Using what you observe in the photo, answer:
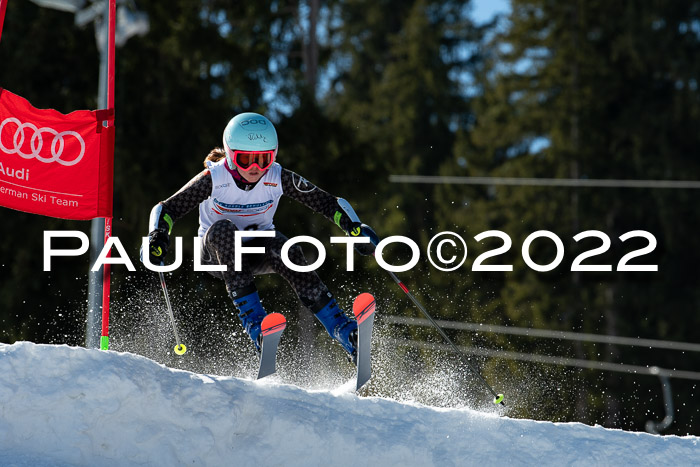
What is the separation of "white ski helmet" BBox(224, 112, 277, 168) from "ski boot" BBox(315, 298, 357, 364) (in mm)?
952

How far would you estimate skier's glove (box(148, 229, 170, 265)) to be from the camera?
196 inches

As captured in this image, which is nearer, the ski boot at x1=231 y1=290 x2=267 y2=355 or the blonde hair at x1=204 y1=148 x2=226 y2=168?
the ski boot at x1=231 y1=290 x2=267 y2=355

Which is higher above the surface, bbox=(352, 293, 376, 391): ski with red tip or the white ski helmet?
the white ski helmet

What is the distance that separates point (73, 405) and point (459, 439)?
70.6 inches

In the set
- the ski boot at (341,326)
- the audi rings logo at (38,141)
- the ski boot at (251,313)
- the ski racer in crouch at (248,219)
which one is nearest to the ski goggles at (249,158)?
the ski racer in crouch at (248,219)

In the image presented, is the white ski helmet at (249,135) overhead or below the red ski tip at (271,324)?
overhead

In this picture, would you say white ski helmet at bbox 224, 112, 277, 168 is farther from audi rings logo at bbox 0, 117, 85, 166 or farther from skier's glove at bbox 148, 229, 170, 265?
audi rings logo at bbox 0, 117, 85, 166

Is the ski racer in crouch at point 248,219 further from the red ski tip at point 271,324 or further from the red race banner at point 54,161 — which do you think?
the red race banner at point 54,161

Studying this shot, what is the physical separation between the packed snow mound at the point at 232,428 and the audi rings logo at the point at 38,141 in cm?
175

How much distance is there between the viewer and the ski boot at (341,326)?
526 centimetres

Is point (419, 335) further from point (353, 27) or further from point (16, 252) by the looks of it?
point (353, 27)

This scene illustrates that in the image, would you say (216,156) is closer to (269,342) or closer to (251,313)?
(251,313)

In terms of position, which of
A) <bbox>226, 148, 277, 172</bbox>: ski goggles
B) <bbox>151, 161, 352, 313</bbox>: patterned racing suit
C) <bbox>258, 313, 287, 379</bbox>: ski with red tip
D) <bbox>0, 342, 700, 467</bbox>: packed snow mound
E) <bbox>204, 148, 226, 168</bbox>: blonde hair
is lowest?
<bbox>0, 342, 700, 467</bbox>: packed snow mound

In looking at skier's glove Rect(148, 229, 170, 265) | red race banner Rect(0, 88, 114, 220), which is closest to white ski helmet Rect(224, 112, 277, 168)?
skier's glove Rect(148, 229, 170, 265)
